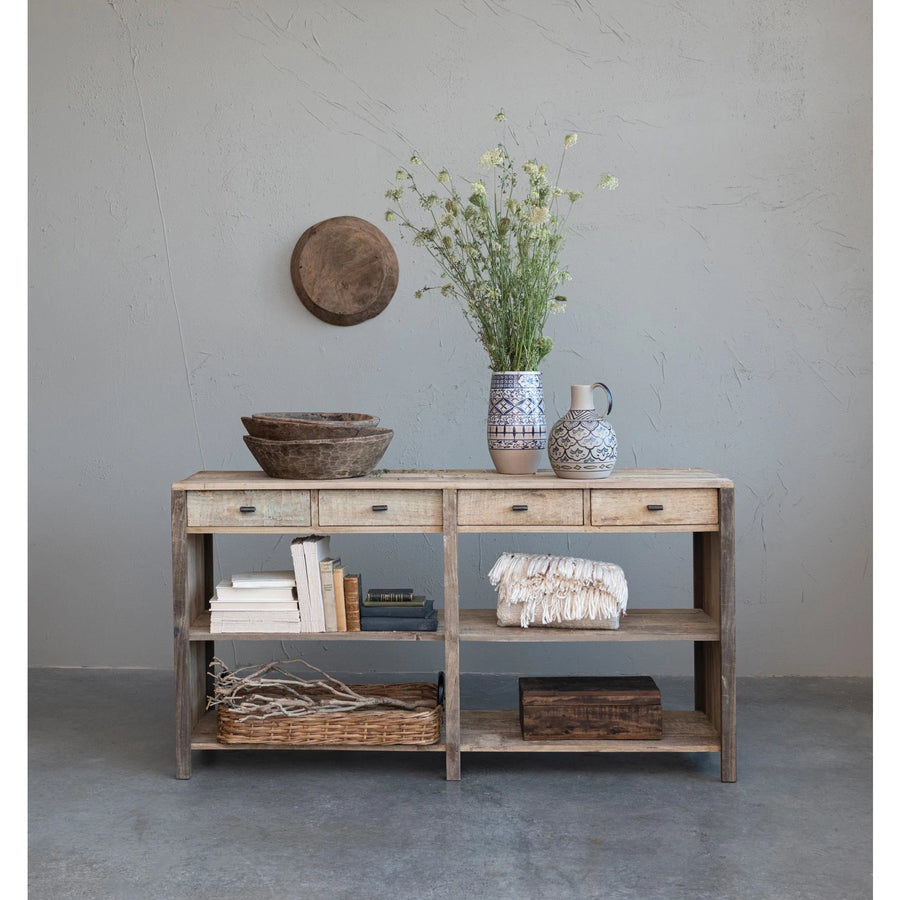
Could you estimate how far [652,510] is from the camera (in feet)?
9.67

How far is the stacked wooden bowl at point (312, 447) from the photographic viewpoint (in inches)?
117

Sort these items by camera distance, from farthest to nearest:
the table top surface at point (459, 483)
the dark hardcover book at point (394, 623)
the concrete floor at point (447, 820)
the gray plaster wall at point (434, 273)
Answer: the gray plaster wall at point (434, 273) → the dark hardcover book at point (394, 623) → the table top surface at point (459, 483) → the concrete floor at point (447, 820)

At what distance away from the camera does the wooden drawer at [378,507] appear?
297cm

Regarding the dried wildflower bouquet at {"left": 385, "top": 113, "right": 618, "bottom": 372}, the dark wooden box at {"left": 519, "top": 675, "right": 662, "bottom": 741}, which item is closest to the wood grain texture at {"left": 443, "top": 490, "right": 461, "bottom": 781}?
the dark wooden box at {"left": 519, "top": 675, "right": 662, "bottom": 741}

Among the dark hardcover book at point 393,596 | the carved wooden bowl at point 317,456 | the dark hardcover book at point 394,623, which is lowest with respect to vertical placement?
the dark hardcover book at point 394,623

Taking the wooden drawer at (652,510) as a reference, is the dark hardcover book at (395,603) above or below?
below

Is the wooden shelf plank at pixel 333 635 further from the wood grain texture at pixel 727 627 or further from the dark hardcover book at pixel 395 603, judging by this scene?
the wood grain texture at pixel 727 627

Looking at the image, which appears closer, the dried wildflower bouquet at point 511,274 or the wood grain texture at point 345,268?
the dried wildflower bouquet at point 511,274

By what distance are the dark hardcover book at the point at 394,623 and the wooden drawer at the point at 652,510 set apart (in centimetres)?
61

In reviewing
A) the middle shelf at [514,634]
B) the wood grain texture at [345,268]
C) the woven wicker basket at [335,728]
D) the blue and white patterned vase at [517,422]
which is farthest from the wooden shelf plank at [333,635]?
the wood grain texture at [345,268]

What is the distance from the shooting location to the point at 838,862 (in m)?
2.42

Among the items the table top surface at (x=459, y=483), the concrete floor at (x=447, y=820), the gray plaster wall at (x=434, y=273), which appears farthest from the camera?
the gray plaster wall at (x=434, y=273)

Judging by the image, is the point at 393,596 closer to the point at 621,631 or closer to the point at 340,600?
the point at 340,600

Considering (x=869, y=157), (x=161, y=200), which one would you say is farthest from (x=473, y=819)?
(x=869, y=157)
